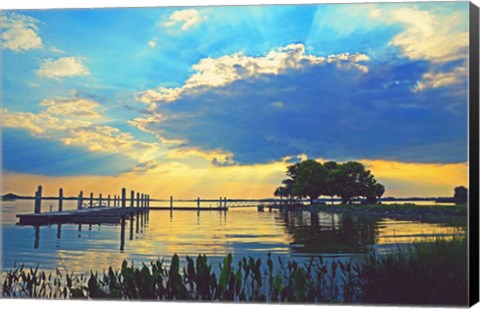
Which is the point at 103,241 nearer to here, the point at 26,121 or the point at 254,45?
the point at 26,121

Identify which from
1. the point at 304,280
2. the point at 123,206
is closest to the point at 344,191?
the point at 304,280

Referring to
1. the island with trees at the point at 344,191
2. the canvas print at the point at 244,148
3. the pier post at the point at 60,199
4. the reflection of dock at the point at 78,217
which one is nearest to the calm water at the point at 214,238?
the canvas print at the point at 244,148

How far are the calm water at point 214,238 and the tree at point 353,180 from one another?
0.29 metres

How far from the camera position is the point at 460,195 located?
8078mm

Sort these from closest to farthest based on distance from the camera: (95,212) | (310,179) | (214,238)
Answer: (214,238), (310,179), (95,212)

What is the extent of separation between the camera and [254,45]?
8.75m

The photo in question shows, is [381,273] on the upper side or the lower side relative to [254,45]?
lower

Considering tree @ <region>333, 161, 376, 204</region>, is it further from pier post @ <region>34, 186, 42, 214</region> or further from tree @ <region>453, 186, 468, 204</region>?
pier post @ <region>34, 186, 42, 214</region>

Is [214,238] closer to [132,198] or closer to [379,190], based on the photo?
[132,198]

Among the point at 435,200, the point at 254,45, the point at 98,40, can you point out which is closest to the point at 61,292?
the point at 98,40

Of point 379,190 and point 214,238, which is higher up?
point 379,190

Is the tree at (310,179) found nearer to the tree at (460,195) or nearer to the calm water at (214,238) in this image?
the calm water at (214,238)

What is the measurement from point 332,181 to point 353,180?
0.29m

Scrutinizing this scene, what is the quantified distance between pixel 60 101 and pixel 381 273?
3688 millimetres
